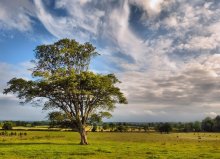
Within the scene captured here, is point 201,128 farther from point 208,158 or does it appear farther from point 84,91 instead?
point 208,158

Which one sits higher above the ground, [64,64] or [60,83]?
[64,64]

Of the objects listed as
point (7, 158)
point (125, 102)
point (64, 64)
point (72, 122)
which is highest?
point (64, 64)

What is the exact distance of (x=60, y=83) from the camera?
53656 millimetres

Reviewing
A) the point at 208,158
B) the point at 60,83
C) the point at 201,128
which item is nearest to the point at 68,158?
the point at 208,158

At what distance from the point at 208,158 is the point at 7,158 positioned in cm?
2018

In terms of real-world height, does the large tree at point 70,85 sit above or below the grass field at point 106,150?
above

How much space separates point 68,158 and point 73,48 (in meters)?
30.0

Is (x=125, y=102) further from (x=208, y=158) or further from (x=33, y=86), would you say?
(x=208, y=158)

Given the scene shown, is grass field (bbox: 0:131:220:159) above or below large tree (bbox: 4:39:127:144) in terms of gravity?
below

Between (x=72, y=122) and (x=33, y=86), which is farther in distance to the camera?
(x=72, y=122)

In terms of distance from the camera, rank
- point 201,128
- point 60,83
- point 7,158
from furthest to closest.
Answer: point 201,128, point 60,83, point 7,158

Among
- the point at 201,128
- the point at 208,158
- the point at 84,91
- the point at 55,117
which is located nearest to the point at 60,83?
the point at 84,91

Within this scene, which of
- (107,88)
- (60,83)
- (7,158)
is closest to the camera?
(7,158)

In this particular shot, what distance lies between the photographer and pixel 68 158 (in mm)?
30812
